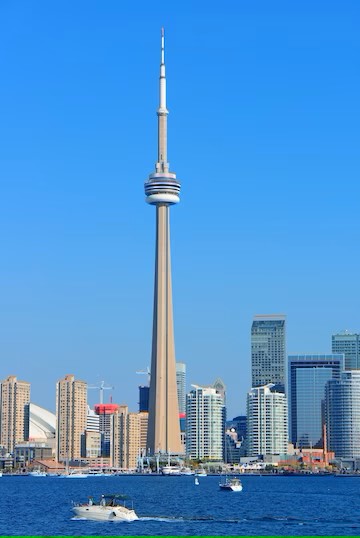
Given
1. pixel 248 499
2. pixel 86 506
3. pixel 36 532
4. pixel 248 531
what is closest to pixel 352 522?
pixel 248 531

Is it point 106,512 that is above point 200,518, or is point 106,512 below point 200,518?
above

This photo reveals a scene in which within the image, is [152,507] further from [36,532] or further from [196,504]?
[36,532]

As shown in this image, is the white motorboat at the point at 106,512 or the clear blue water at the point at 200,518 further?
the white motorboat at the point at 106,512

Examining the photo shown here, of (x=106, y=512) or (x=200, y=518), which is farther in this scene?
(x=200, y=518)

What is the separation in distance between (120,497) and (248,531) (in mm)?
12670

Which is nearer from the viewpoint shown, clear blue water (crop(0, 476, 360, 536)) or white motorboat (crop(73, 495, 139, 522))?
clear blue water (crop(0, 476, 360, 536))

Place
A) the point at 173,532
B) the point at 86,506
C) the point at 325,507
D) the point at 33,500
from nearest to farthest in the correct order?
the point at 173,532 → the point at 86,506 → the point at 325,507 → the point at 33,500

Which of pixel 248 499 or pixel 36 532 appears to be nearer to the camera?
pixel 36 532

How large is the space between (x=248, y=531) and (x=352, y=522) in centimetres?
1469

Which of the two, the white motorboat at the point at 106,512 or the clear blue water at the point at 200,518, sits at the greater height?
the white motorboat at the point at 106,512

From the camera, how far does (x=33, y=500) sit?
463ft

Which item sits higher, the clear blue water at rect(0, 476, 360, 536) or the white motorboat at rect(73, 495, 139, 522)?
the white motorboat at rect(73, 495, 139, 522)

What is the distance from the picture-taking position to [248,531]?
89438 millimetres

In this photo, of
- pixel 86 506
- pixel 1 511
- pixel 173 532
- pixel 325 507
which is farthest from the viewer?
pixel 325 507
